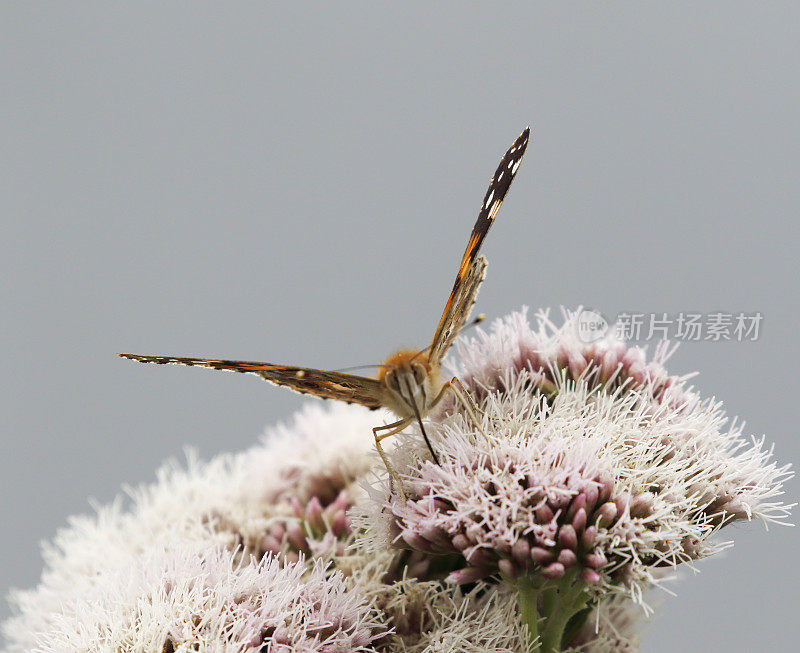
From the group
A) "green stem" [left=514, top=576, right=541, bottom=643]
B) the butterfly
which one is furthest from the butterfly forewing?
"green stem" [left=514, top=576, right=541, bottom=643]

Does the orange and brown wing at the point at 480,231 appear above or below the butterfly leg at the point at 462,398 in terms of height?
above

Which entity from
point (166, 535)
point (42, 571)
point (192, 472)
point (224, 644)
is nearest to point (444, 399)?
point (224, 644)

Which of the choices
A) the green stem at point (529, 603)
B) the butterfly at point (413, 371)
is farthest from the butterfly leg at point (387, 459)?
the green stem at point (529, 603)

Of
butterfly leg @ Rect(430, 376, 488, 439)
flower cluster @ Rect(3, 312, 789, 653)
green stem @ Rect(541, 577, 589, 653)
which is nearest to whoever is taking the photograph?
flower cluster @ Rect(3, 312, 789, 653)

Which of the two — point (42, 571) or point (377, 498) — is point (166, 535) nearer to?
point (42, 571)

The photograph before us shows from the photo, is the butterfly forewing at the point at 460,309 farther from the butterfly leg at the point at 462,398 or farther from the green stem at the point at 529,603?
the green stem at the point at 529,603

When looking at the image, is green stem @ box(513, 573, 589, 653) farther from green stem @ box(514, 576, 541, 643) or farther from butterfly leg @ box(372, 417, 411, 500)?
butterfly leg @ box(372, 417, 411, 500)
